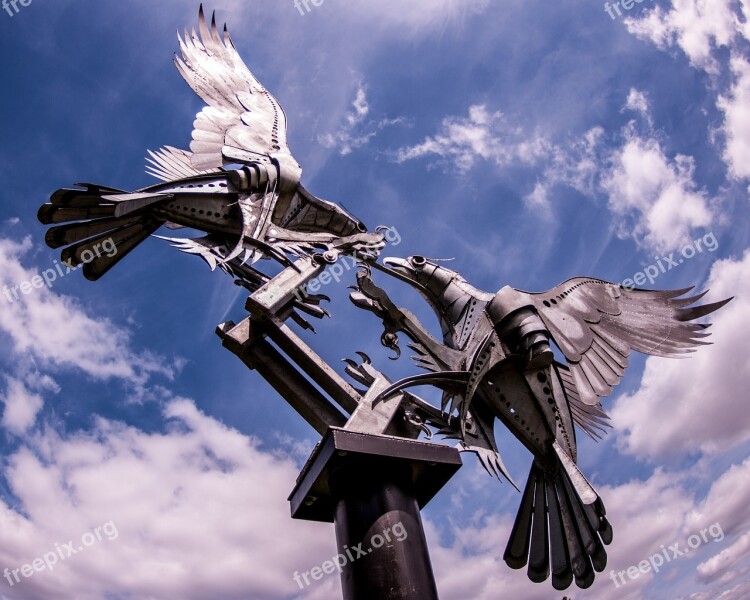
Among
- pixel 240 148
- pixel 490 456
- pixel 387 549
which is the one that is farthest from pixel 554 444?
pixel 240 148

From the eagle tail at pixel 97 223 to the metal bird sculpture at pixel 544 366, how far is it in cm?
345

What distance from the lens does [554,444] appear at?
28.2 ft

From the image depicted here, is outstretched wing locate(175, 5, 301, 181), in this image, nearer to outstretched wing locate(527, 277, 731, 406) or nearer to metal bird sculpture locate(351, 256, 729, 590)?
metal bird sculpture locate(351, 256, 729, 590)

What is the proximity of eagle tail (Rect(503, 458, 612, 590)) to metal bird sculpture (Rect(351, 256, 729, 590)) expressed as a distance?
0.01 m

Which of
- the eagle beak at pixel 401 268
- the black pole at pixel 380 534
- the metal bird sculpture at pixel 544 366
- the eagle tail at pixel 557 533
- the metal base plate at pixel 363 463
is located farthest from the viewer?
the eagle beak at pixel 401 268

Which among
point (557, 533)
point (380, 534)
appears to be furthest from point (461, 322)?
point (380, 534)

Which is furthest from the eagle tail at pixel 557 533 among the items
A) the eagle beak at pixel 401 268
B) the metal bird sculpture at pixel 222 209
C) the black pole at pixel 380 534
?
the metal bird sculpture at pixel 222 209

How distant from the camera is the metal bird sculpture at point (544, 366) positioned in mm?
8078

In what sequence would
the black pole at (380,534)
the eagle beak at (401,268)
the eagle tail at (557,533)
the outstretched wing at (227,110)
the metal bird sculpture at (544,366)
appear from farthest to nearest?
the outstretched wing at (227,110)
the eagle beak at (401,268)
the metal bird sculpture at (544,366)
the eagle tail at (557,533)
the black pole at (380,534)

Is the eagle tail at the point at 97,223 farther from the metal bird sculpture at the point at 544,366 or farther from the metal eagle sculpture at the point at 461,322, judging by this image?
the metal bird sculpture at the point at 544,366

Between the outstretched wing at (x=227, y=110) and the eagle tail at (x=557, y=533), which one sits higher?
the outstretched wing at (x=227, y=110)

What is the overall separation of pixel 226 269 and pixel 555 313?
492 centimetres

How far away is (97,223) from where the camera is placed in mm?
8891

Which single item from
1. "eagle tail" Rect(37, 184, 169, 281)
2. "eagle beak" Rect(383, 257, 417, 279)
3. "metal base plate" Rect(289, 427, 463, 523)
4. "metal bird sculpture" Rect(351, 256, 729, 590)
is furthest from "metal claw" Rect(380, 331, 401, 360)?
"eagle tail" Rect(37, 184, 169, 281)
